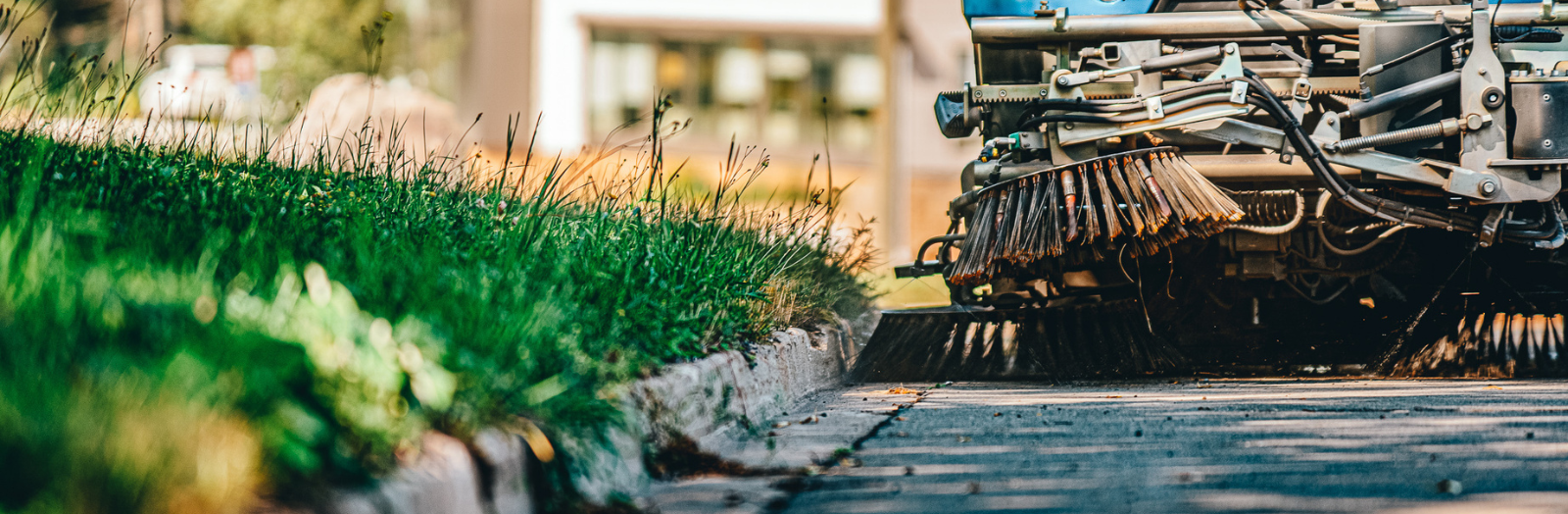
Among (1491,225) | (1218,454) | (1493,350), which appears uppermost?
(1491,225)

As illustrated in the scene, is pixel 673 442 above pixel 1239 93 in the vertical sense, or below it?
below

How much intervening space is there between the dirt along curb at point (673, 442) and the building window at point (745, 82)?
18996mm

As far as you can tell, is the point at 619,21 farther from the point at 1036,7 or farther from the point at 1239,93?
the point at 1239,93

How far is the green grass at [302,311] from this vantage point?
212 cm

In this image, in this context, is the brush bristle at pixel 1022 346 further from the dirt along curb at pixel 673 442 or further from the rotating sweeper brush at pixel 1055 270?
the dirt along curb at pixel 673 442

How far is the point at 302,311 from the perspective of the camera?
8.33 feet

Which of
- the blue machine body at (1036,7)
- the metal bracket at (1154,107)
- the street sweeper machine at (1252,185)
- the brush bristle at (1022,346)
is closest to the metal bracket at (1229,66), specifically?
the street sweeper machine at (1252,185)

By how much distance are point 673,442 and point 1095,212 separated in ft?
6.37

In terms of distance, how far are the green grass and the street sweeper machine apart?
3.05 ft

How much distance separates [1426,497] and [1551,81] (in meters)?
2.47

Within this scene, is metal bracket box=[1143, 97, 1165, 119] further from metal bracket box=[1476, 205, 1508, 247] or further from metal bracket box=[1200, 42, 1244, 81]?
metal bracket box=[1476, 205, 1508, 247]

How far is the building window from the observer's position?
79.4ft

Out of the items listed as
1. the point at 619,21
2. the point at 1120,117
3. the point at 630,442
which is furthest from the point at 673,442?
the point at 619,21

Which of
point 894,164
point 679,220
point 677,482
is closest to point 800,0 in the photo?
point 894,164
